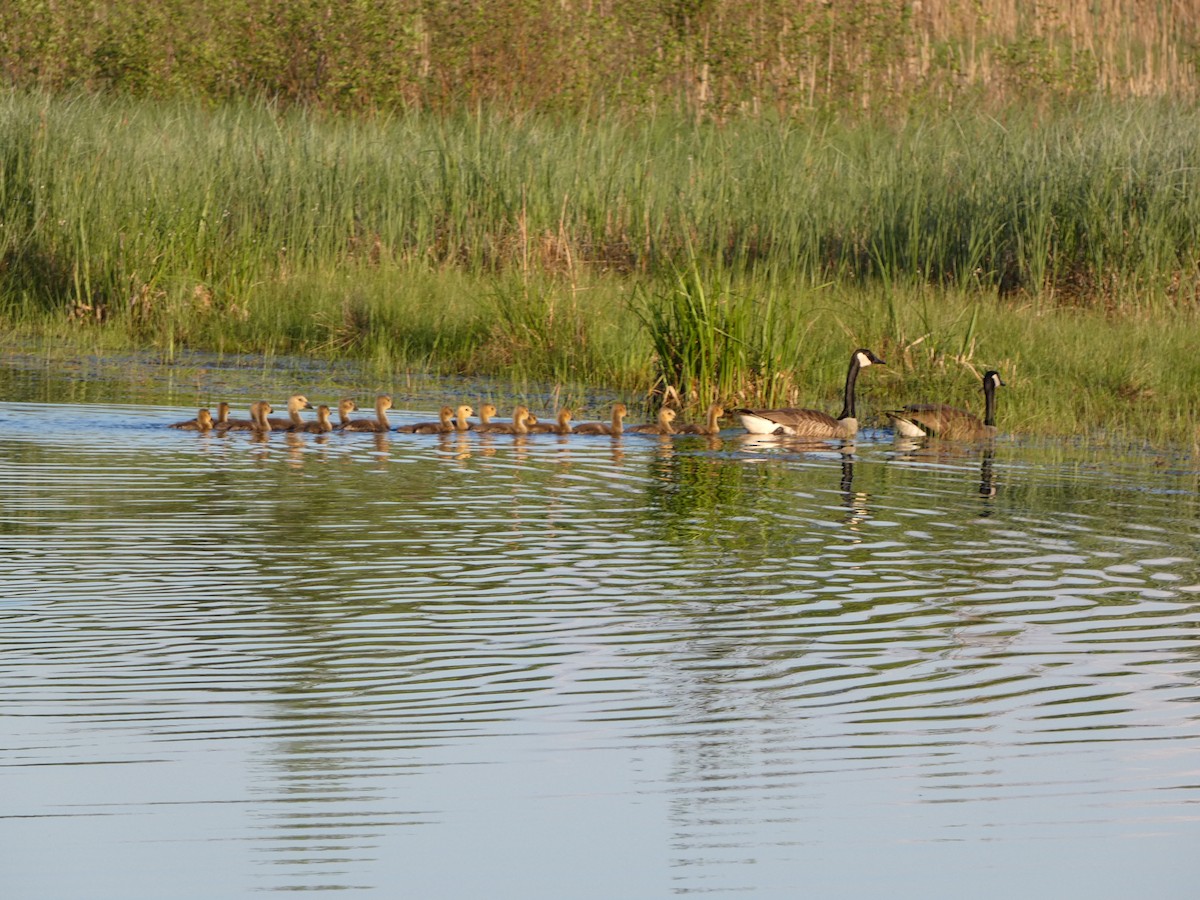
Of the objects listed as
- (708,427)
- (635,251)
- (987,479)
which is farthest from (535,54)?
(987,479)

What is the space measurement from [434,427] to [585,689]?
7083 millimetres

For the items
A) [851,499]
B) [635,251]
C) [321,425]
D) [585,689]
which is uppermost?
[635,251]

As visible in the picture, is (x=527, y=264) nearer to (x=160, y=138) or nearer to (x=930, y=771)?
(x=160, y=138)

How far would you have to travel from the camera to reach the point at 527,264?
59.0ft

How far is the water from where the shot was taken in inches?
203

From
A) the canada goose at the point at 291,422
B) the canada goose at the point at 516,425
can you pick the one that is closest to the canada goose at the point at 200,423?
the canada goose at the point at 291,422

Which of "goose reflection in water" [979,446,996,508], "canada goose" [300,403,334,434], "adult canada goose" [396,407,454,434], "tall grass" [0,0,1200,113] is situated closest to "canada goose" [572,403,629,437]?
"adult canada goose" [396,407,454,434]

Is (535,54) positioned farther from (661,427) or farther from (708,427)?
(661,427)

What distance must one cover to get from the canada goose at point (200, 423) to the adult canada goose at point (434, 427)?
1242mm

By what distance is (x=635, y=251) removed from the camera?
19.1 m

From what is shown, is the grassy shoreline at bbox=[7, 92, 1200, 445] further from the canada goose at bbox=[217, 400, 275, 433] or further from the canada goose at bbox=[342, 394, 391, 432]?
the canada goose at bbox=[217, 400, 275, 433]

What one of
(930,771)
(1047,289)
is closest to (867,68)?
(1047,289)

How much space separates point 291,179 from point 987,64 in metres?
11.0

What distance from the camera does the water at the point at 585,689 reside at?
5148 mm
